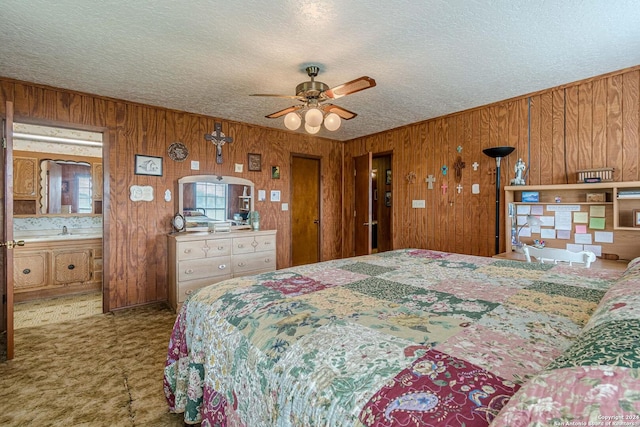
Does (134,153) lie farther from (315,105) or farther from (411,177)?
(411,177)

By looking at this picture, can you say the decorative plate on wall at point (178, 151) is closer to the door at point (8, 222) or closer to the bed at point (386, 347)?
the door at point (8, 222)

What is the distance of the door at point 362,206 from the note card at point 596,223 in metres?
2.57

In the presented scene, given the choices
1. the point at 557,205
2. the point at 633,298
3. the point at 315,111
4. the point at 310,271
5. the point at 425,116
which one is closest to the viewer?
the point at 633,298

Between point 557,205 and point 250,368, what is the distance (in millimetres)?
3449

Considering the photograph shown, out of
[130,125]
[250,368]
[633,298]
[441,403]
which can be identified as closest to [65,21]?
[130,125]

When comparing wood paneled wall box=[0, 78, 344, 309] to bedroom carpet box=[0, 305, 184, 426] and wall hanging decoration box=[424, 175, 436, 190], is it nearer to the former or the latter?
bedroom carpet box=[0, 305, 184, 426]

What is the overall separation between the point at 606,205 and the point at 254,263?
3.83 m

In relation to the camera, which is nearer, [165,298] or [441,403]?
[441,403]

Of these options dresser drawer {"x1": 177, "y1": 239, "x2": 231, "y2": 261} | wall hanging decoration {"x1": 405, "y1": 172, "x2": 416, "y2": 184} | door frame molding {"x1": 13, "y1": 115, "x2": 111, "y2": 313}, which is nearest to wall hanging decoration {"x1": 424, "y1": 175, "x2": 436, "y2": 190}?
wall hanging decoration {"x1": 405, "y1": 172, "x2": 416, "y2": 184}

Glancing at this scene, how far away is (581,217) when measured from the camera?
298cm

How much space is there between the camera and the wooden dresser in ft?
11.2

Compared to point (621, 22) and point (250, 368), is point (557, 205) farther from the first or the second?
point (250, 368)

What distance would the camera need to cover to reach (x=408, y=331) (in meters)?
1.01

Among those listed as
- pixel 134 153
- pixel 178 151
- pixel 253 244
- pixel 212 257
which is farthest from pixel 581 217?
pixel 134 153
